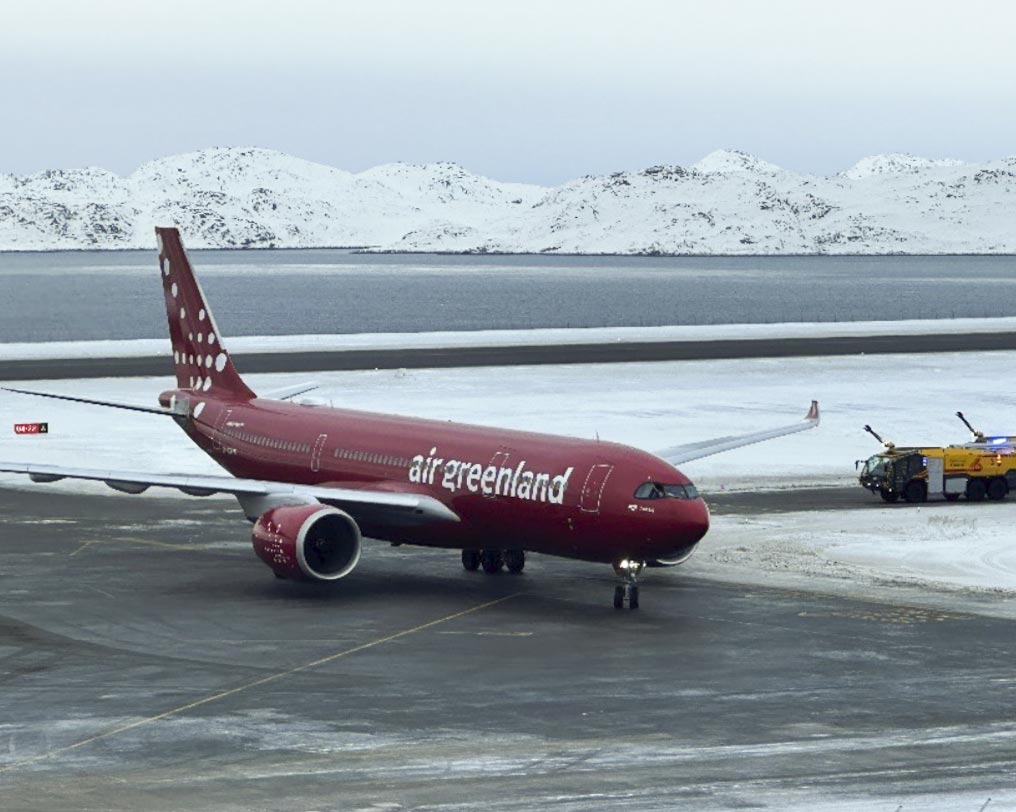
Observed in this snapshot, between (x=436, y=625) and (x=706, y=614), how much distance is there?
22.1 ft

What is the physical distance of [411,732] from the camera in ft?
108

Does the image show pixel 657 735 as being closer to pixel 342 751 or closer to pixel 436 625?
pixel 342 751

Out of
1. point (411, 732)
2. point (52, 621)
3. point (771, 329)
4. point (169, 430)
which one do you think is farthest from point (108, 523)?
point (771, 329)

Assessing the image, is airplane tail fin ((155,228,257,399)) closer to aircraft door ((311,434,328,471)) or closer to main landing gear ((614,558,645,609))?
aircraft door ((311,434,328,471))

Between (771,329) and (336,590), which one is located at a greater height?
(771,329)

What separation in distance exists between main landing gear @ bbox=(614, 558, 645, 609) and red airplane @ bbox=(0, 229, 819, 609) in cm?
4

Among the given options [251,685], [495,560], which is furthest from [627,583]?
[251,685]

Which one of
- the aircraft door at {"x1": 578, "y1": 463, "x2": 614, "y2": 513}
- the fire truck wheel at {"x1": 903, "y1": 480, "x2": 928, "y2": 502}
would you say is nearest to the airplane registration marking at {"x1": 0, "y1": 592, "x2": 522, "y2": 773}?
the aircraft door at {"x1": 578, "y1": 463, "x2": 614, "y2": 513}

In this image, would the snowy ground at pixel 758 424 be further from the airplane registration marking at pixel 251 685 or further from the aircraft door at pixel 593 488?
the airplane registration marking at pixel 251 685

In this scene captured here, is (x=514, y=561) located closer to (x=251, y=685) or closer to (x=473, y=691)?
(x=473, y=691)

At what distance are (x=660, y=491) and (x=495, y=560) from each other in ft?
28.5

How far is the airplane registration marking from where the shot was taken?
103 feet

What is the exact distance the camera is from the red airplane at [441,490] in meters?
44.3

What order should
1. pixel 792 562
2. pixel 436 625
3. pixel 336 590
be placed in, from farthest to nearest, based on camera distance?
pixel 792 562
pixel 336 590
pixel 436 625
